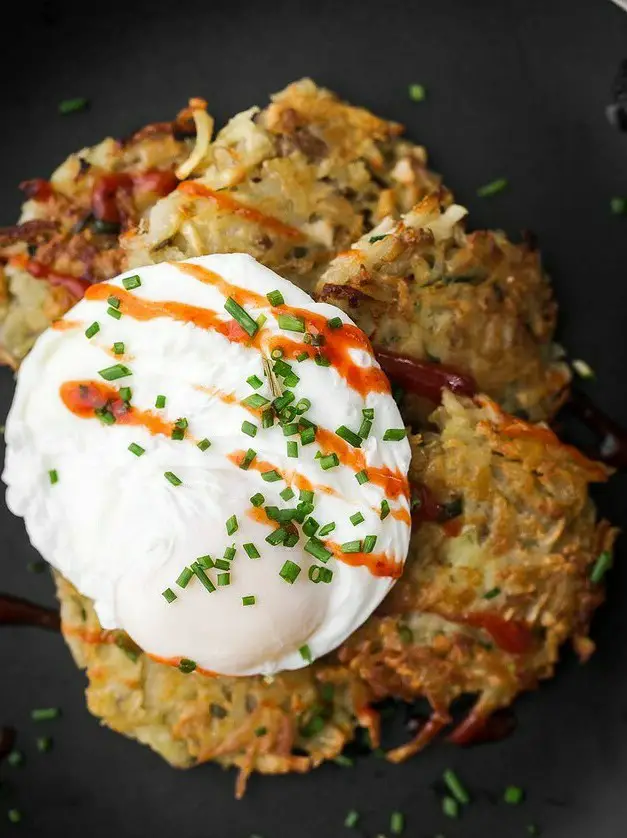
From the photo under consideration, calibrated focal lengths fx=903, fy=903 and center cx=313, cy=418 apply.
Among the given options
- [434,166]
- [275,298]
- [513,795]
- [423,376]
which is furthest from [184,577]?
[434,166]

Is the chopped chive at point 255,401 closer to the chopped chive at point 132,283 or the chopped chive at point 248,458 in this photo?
the chopped chive at point 248,458

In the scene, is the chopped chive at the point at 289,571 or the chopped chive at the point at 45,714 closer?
the chopped chive at the point at 289,571

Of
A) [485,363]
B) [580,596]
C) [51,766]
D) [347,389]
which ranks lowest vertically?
[51,766]

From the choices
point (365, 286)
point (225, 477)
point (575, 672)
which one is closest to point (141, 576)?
point (225, 477)

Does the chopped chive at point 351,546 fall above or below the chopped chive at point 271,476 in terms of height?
below

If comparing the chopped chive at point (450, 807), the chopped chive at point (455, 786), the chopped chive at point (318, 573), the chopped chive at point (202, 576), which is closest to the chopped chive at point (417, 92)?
the chopped chive at point (318, 573)

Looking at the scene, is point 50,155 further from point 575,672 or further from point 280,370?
point 575,672
